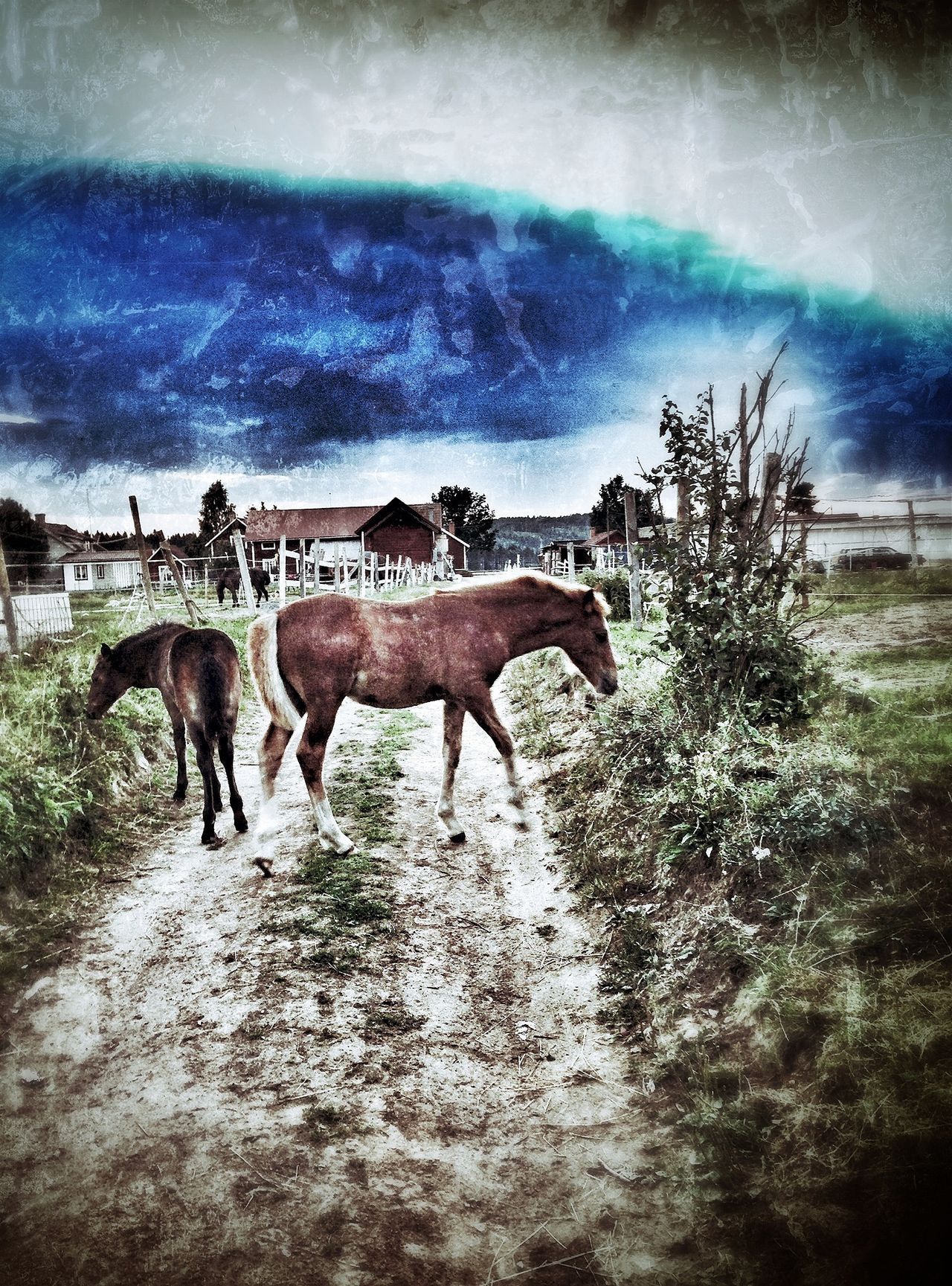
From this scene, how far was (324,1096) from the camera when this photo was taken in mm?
2232

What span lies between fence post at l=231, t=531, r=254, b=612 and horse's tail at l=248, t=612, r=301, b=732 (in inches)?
3.1

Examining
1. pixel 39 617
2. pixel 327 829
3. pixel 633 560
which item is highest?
pixel 633 560

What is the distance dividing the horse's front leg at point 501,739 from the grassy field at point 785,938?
0.69 ft

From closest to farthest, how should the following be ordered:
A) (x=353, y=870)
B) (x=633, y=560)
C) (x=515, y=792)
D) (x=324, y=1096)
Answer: (x=324, y=1096)
(x=353, y=870)
(x=515, y=792)
(x=633, y=560)

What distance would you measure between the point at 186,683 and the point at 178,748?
295 millimetres

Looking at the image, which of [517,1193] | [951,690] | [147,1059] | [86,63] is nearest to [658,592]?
[951,690]

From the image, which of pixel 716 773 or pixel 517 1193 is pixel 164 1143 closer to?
pixel 517 1193

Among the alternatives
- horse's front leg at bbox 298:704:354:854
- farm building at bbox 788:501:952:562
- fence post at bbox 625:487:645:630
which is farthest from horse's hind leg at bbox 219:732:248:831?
farm building at bbox 788:501:952:562

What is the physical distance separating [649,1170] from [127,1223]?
155 centimetres

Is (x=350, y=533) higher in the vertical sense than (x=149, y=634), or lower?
higher

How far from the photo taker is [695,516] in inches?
148

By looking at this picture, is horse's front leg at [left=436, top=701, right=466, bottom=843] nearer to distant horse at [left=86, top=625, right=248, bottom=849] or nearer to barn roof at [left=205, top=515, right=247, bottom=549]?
distant horse at [left=86, top=625, right=248, bottom=849]

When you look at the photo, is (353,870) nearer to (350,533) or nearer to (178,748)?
(178,748)

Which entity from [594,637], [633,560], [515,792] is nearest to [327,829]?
[515,792]
